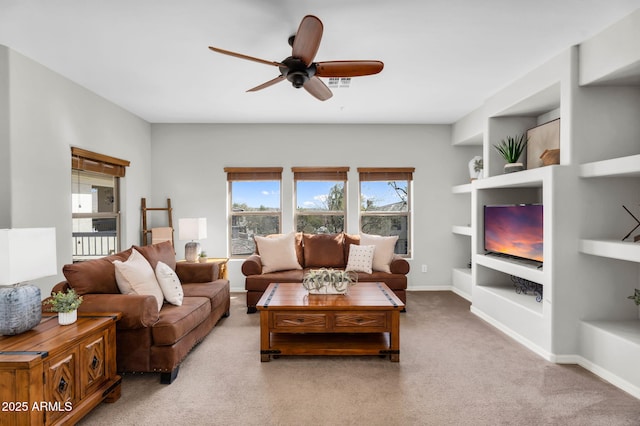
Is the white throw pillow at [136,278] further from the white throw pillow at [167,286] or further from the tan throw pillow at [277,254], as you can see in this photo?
the tan throw pillow at [277,254]

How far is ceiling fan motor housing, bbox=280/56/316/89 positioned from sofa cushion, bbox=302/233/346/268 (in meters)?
2.81

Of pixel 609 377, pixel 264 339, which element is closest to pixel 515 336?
pixel 609 377

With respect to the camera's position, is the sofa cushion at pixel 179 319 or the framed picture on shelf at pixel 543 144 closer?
the sofa cushion at pixel 179 319

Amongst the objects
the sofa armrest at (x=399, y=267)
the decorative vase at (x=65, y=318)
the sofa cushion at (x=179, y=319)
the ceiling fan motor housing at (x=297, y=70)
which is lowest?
the sofa cushion at (x=179, y=319)

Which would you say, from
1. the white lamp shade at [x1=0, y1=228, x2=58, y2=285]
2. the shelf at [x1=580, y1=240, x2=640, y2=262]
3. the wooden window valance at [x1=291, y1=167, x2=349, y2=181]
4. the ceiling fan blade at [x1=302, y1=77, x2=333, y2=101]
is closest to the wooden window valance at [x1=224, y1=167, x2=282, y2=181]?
the wooden window valance at [x1=291, y1=167, x2=349, y2=181]

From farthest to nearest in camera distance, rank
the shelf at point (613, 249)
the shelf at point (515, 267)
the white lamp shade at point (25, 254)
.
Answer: the shelf at point (515, 267)
the shelf at point (613, 249)
the white lamp shade at point (25, 254)

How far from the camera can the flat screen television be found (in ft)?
11.5

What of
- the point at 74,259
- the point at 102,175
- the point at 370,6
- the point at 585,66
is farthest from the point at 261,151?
the point at 585,66

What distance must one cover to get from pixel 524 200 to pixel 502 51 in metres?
2.02

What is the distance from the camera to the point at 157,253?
3.53 m

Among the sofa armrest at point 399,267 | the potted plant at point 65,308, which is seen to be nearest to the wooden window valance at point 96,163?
the potted plant at point 65,308

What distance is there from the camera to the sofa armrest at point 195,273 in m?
4.03

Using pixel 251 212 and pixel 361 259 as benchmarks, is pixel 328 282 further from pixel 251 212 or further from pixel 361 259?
pixel 251 212

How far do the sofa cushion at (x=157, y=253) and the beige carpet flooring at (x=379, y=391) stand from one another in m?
0.95
